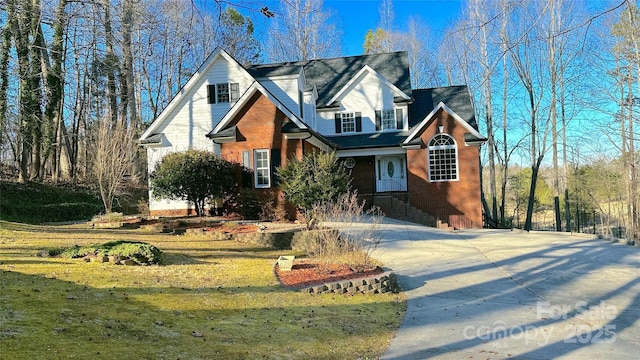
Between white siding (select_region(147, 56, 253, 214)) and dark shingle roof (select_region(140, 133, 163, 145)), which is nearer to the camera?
dark shingle roof (select_region(140, 133, 163, 145))

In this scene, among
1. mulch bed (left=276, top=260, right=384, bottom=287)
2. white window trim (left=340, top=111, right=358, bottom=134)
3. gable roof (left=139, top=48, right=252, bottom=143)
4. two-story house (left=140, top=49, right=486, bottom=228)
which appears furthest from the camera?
white window trim (left=340, top=111, right=358, bottom=134)

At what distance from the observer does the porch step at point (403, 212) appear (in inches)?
882

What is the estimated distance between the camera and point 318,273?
934 centimetres

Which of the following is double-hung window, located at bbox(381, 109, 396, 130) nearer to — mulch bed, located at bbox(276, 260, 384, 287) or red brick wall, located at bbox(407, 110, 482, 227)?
red brick wall, located at bbox(407, 110, 482, 227)

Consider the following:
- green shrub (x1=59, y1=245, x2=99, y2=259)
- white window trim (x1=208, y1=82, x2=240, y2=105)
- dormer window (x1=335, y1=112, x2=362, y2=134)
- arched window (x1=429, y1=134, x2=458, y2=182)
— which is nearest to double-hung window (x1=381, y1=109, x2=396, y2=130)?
dormer window (x1=335, y1=112, x2=362, y2=134)

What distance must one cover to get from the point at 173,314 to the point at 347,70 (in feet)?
82.1

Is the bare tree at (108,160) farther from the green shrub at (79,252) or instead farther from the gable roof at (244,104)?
the green shrub at (79,252)

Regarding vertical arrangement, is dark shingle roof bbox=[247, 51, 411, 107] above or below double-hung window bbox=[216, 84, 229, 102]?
above

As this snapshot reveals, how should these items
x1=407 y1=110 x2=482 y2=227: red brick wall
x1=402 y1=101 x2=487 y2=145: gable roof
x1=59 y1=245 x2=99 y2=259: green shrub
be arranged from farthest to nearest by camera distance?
x1=407 y1=110 x2=482 y2=227: red brick wall, x1=402 y1=101 x2=487 y2=145: gable roof, x1=59 y1=245 x2=99 y2=259: green shrub

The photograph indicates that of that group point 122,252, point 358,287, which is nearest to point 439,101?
point 358,287

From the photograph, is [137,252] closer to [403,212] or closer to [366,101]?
[403,212]

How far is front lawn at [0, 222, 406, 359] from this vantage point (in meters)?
4.56

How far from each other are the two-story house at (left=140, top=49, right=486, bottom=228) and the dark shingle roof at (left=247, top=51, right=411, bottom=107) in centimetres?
7

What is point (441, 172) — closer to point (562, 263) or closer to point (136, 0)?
point (562, 263)
